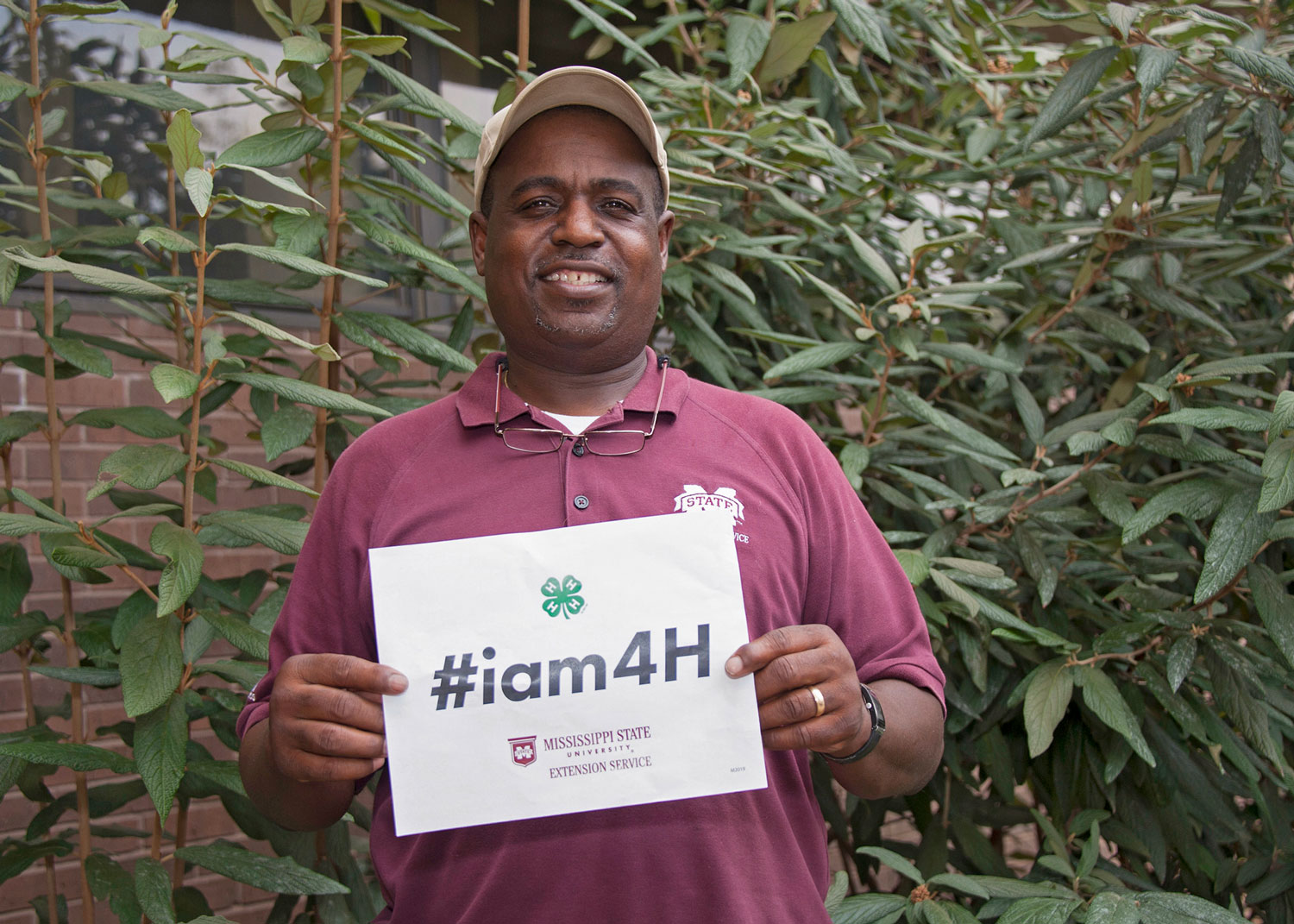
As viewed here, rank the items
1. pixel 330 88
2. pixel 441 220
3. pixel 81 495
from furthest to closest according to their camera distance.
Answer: pixel 441 220
pixel 81 495
pixel 330 88

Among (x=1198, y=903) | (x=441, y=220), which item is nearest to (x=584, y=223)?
(x=1198, y=903)

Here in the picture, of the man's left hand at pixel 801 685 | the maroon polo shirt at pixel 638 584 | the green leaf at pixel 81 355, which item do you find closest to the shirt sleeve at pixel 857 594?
the maroon polo shirt at pixel 638 584

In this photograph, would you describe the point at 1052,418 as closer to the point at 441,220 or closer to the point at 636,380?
the point at 636,380

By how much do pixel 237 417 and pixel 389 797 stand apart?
1.72 metres

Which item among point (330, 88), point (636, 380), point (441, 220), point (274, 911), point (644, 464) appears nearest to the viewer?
point (644, 464)

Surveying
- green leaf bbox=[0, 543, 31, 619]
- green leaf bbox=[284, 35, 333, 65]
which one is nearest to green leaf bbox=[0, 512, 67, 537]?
green leaf bbox=[0, 543, 31, 619]

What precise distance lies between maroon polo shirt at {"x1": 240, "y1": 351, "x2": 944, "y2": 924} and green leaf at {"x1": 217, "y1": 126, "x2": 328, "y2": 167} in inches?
23.8

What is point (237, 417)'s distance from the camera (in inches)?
105

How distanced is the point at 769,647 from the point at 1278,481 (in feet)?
3.44

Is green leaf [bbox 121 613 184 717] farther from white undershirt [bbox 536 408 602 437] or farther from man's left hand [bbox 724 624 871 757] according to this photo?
man's left hand [bbox 724 624 871 757]

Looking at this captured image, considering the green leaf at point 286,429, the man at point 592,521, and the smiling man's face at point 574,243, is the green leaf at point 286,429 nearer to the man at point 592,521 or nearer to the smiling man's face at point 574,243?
the man at point 592,521

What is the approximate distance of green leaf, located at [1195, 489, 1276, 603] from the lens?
1688mm

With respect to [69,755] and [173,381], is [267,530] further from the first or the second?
[69,755]

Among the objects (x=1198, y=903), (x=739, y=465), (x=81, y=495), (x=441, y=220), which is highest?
(x=441, y=220)
